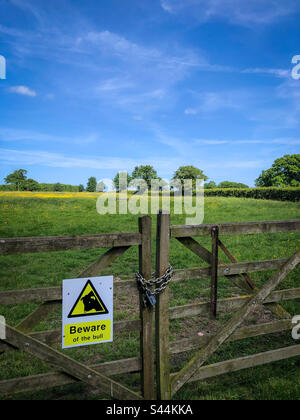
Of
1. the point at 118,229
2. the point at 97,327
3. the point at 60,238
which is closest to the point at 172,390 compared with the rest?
the point at 97,327

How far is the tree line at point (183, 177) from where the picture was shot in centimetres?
7650

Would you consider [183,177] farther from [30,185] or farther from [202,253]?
[202,253]

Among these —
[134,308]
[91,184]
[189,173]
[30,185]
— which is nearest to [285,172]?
[189,173]

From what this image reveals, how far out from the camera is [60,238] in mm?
2848

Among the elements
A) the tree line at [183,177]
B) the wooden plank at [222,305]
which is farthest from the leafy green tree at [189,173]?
the wooden plank at [222,305]

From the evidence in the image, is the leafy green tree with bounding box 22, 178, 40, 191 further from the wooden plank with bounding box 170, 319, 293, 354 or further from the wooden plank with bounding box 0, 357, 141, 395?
the wooden plank with bounding box 170, 319, 293, 354

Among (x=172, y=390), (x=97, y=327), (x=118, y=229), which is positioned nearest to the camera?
(x=97, y=327)

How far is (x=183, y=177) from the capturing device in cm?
11862

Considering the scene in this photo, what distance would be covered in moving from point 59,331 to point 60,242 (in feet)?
3.62

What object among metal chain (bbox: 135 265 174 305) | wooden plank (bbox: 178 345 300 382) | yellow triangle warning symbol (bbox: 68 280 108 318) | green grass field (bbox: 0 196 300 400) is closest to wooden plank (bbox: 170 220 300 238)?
metal chain (bbox: 135 265 174 305)

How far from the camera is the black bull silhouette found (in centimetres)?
303
